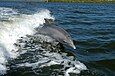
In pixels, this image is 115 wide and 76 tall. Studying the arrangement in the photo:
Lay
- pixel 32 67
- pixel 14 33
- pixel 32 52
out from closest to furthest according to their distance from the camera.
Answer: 1. pixel 32 67
2. pixel 32 52
3. pixel 14 33

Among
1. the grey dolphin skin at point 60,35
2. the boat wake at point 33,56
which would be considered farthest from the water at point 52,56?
the grey dolphin skin at point 60,35

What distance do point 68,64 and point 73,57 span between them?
1.76 meters

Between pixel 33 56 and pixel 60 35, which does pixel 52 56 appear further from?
pixel 60 35

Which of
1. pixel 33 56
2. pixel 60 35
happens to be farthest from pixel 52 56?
pixel 60 35

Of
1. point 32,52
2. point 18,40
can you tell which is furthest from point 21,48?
point 18,40

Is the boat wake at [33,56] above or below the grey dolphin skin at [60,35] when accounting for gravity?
below

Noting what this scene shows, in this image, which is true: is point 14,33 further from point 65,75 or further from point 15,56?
point 65,75

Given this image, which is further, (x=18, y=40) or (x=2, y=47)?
(x=18, y=40)

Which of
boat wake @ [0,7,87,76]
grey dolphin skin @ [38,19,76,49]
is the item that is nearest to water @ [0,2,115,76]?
boat wake @ [0,7,87,76]

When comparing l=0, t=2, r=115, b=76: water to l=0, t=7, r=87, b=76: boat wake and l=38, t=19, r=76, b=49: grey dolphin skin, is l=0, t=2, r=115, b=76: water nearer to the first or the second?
l=0, t=7, r=87, b=76: boat wake

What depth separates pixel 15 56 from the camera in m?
13.6

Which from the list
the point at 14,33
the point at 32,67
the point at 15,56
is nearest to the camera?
the point at 32,67

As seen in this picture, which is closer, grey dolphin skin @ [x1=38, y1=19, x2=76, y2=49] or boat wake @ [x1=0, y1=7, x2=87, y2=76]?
boat wake @ [x1=0, y1=7, x2=87, y2=76]

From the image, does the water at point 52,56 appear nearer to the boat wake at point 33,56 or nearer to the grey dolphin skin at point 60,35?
the boat wake at point 33,56
